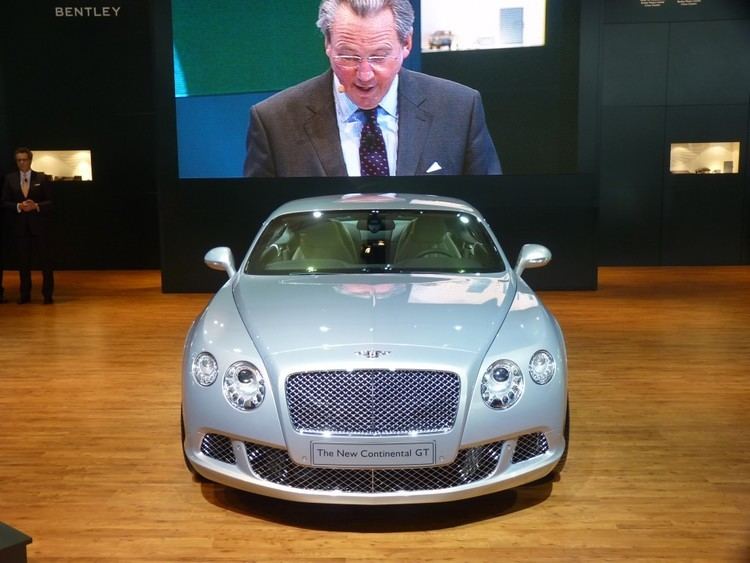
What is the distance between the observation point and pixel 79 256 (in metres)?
12.5

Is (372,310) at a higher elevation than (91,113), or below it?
below

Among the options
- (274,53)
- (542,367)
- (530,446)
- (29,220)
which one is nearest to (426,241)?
(542,367)

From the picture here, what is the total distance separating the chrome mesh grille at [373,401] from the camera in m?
3.18

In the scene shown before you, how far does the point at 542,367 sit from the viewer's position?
11.3ft

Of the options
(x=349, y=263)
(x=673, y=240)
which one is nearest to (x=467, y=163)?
(x=673, y=240)

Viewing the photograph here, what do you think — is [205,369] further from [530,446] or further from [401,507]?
[530,446]

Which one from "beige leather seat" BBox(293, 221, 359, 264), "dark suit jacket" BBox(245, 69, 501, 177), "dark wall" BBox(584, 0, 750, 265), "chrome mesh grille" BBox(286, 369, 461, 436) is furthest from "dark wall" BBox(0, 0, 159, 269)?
"chrome mesh grille" BBox(286, 369, 461, 436)

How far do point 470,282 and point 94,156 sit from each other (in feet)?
31.9

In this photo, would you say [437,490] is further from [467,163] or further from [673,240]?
[673,240]

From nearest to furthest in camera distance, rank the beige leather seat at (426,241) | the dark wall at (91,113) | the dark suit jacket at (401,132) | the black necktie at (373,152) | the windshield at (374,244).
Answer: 1. the windshield at (374,244)
2. the beige leather seat at (426,241)
3. the dark suit jacket at (401,132)
4. the black necktie at (373,152)
5. the dark wall at (91,113)

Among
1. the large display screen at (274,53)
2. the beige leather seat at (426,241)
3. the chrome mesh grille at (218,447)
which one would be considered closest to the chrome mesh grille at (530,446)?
the chrome mesh grille at (218,447)

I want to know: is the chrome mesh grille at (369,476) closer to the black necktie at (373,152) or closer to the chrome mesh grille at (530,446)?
the chrome mesh grille at (530,446)

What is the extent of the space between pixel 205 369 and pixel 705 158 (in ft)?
34.8

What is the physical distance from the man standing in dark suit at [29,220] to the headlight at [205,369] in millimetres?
6525
